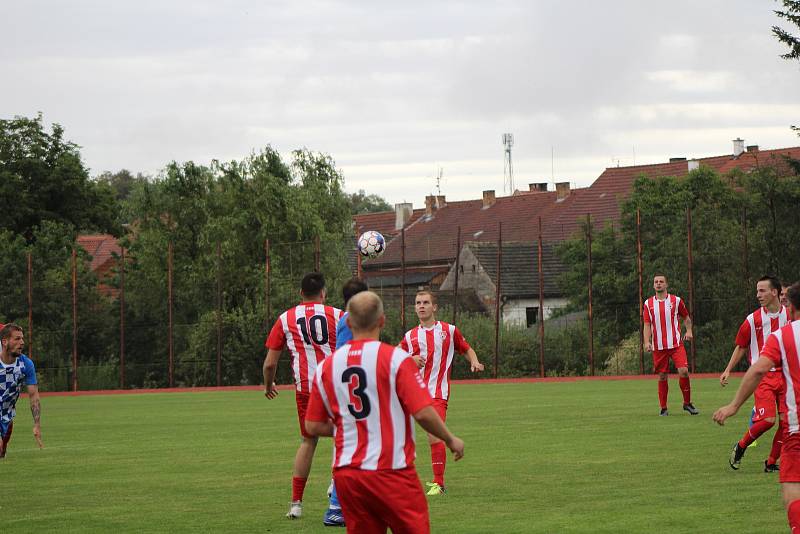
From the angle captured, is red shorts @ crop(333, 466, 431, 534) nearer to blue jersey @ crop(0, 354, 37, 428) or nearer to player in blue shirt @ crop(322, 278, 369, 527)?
player in blue shirt @ crop(322, 278, 369, 527)

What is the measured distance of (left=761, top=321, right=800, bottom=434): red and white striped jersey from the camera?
25.9ft

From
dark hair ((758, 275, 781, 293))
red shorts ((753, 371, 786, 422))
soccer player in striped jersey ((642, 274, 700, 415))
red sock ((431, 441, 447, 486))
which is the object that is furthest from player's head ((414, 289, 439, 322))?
soccer player in striped jersey ((642, 274, 700, 415))

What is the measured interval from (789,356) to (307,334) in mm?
4843

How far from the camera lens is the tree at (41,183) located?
198 feet

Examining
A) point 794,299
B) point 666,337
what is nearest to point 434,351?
point 794,299

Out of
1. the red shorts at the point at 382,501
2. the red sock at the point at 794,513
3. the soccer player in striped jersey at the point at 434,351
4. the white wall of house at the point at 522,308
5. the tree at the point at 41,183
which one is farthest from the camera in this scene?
the tree at the point at 41,183

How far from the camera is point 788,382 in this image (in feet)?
26.2

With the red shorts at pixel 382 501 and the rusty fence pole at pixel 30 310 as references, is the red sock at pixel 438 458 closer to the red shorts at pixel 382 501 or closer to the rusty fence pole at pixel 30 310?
the red shorts at pixel 382 501

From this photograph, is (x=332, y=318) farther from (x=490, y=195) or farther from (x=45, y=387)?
(x=490, y=195)

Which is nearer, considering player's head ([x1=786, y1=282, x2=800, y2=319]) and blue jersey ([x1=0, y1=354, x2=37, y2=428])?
player's head ([x1=786, y1=282, x2=800, y2=319])

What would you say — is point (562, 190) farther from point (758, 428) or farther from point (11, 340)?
point (758, 428)

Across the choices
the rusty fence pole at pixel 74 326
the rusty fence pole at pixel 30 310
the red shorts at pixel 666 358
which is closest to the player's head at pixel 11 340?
the red shorts at pixel 666 358

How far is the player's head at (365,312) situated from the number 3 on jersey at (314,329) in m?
4.48

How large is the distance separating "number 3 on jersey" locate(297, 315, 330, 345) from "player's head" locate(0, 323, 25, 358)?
221 inches
